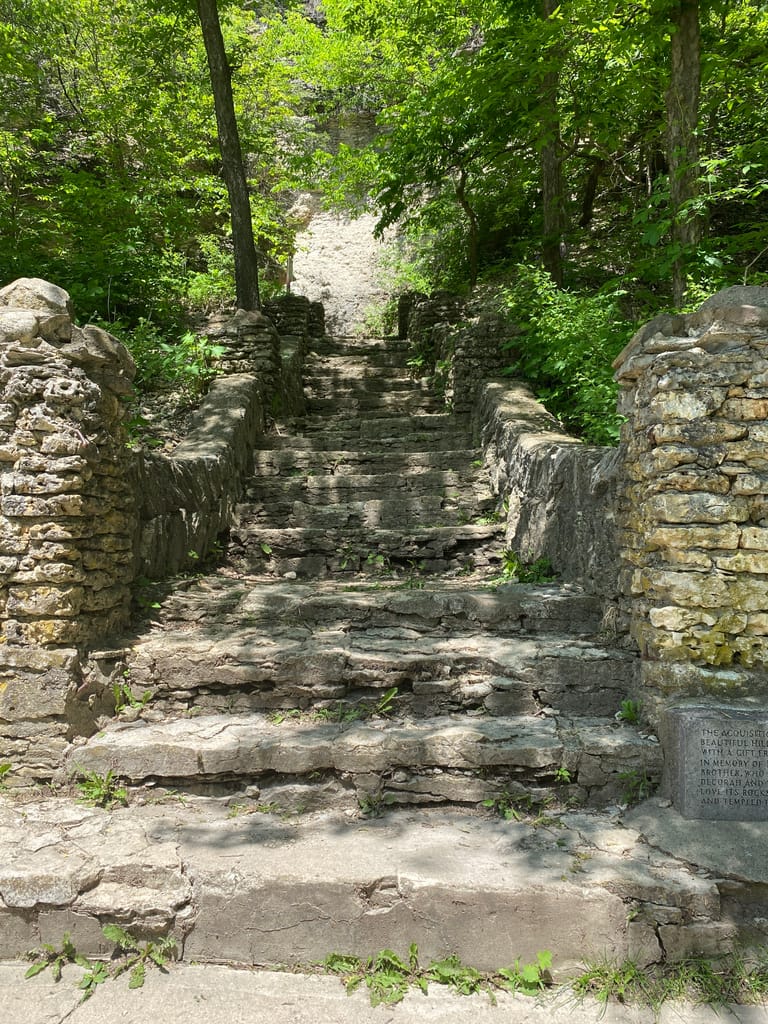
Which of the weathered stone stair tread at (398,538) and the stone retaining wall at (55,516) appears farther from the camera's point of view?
the weathered stone stair tread at (398,538)

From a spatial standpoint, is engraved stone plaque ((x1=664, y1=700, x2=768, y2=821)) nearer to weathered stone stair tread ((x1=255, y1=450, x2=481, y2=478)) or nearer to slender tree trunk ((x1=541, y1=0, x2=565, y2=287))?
weathered stone stair tread ((x1=255, y1=450, x2=481, y2=478))

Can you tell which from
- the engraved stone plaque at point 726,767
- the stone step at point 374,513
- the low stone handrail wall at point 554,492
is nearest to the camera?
the engraved stone plaque at point 726,767

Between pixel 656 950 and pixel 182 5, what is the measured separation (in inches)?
436

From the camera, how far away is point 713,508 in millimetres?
2896

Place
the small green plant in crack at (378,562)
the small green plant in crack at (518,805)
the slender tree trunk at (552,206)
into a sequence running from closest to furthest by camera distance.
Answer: the small green plant in crack at (518,805) < the small green plant in crack at (378,562) < the slender tree trunk at (552,206)

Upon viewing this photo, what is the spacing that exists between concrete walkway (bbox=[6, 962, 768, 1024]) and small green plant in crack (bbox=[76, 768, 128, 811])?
70 cm

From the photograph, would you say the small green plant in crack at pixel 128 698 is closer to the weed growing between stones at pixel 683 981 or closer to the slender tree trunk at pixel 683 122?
the weed growing between stones at pixel 683 981

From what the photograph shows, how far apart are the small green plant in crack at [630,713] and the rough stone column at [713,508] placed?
4.7 inches

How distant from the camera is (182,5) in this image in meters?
8.66

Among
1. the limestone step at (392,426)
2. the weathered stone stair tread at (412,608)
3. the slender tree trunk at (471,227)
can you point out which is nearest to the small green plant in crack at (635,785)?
the weathered stone stair tread at (412,608)

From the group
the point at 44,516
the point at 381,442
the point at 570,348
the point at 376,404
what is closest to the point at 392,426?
the point at 381,442

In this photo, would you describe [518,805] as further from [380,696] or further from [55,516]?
[55,516]

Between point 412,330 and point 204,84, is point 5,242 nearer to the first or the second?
point 412,330

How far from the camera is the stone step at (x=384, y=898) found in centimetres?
233
